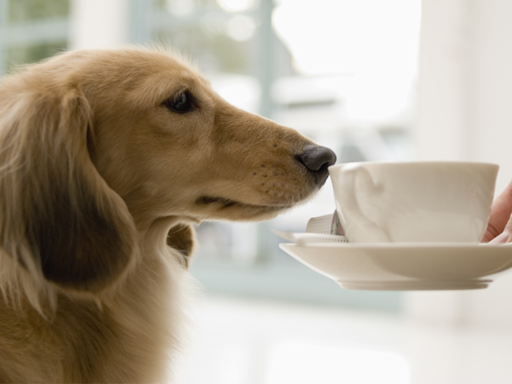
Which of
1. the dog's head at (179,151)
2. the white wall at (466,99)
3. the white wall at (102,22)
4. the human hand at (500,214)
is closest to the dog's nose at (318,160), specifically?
the dog's head at (179,151)

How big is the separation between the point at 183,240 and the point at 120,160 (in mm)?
394

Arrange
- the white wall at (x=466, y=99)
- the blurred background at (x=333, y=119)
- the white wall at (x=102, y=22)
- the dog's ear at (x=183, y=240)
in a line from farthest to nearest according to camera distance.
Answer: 1. the white wall at (x=102, y=22)
2. the white wall at (x=466, y=99)
3. the blurred background at (x=333, y=119)
4. the dog's ear at (x=183, y=240)

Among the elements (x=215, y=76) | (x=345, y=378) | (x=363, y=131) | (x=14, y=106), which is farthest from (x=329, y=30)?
(x=14, y=106)

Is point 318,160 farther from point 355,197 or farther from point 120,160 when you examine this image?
point 120,160

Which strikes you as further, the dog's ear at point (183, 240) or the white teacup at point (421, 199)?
the dog's ear at point (183, 240)

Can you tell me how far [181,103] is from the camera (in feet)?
3.55

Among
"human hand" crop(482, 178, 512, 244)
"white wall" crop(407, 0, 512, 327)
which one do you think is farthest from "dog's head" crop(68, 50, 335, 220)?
"white wall" crop(407, 0, 512, 327)

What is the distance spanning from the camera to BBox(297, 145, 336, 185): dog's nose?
1.09m

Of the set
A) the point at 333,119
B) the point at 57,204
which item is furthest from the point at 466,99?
the point at 57,204

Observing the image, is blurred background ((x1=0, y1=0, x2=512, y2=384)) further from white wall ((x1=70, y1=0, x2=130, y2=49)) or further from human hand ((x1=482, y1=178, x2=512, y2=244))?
human hand ((x1=482, y1=178, x2=512, y2=244))

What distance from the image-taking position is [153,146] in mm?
1033

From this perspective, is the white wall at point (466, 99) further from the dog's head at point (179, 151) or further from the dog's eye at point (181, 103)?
the dog's eye at point (181, 103)

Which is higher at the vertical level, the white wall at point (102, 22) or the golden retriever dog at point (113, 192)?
the white wall at point (102, 22)

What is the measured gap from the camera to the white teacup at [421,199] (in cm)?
78
